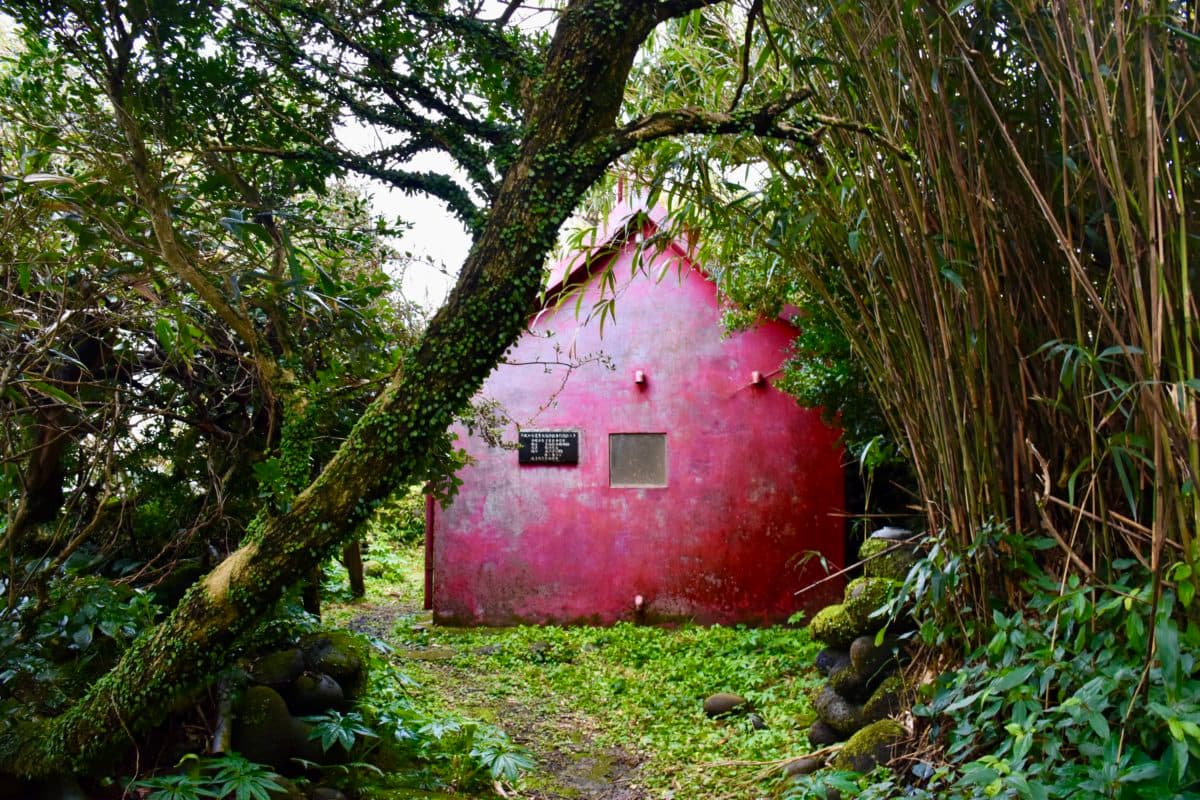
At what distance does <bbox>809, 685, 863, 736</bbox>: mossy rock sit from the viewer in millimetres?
3266

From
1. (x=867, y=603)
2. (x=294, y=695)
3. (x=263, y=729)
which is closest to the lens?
(x=263, y=729)

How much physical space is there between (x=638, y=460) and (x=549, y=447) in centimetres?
69

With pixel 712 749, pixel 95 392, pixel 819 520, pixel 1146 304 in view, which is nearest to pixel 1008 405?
pixel 1146 304

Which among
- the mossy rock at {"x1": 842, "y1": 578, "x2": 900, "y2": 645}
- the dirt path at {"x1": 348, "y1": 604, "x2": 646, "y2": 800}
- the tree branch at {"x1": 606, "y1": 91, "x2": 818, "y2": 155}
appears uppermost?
the tree branch at {"x1": 606, "y1": 91, "x2": 818, "y2": 155}

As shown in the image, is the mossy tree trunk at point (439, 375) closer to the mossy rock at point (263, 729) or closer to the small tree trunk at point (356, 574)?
the mossy rock at point (263, 729)

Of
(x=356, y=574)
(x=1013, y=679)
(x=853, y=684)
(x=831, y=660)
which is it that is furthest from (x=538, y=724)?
(x=356, y=574)

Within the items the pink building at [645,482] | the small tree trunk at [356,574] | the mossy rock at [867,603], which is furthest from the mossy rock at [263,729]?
the small tree trunk at [356,574]

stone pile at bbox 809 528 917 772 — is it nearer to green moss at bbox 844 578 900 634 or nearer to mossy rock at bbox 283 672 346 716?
green moss at bbox 844 578 900 634

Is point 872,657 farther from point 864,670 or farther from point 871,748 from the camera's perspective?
point 871,748

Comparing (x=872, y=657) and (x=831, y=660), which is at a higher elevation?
(x=872, y=657)

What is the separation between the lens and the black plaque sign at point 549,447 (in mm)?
6277

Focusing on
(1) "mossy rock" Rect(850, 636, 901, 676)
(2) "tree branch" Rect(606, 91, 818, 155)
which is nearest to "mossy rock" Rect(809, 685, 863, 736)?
(1) "mossy rock" Rect(850, 636, 901, 676)

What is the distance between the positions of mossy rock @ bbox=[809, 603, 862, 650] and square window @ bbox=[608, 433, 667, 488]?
245 centimetres

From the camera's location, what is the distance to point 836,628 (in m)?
3.75
